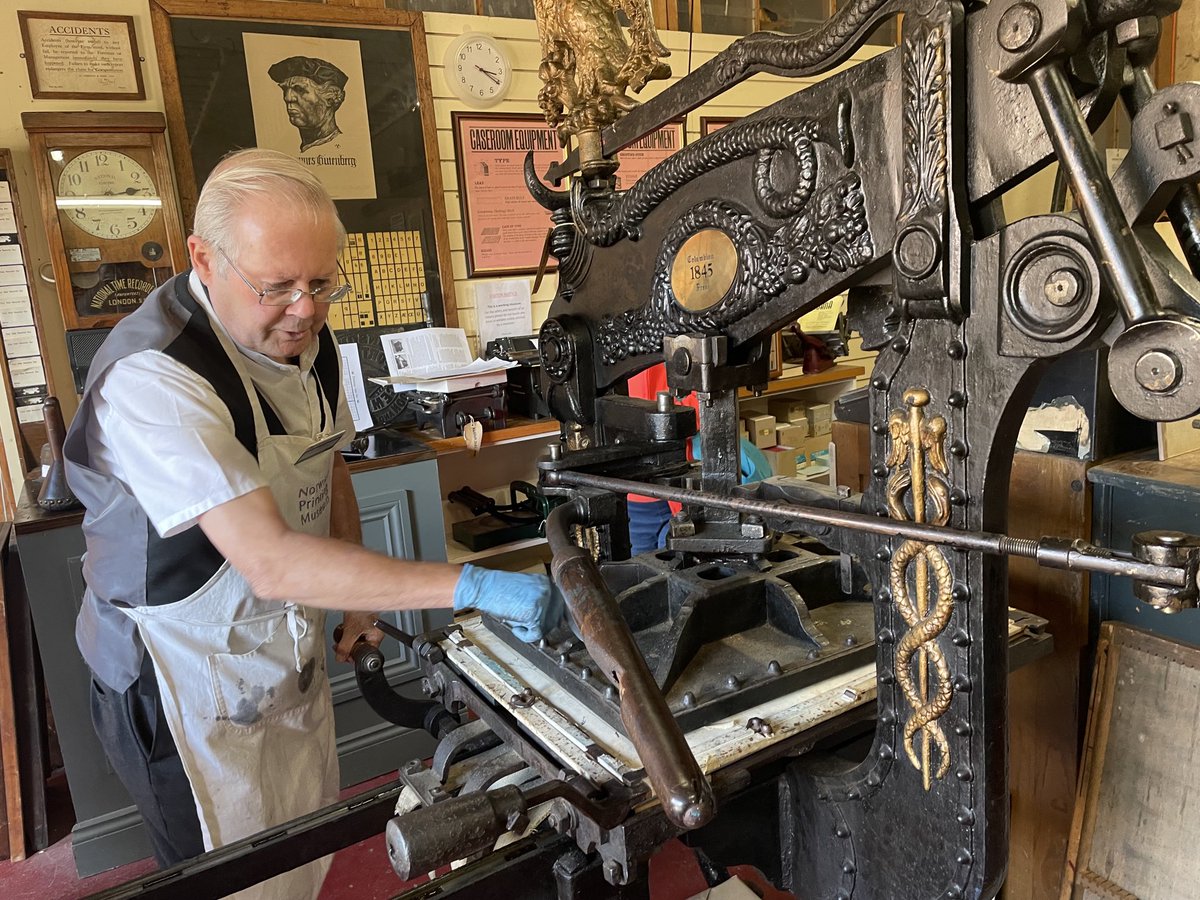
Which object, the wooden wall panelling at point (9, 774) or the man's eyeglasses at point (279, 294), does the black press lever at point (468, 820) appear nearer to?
the man's eyeglasses at point (279, 294)

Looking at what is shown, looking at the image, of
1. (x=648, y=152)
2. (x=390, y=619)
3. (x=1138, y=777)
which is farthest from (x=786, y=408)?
(x=1138, y=777)

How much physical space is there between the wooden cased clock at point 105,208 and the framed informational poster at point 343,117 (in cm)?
17

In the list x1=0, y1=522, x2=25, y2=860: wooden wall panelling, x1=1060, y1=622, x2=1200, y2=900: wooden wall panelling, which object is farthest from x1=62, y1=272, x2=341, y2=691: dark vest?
x1=1060, y1=622, x2=1200, y2=900: wooden wall panelling

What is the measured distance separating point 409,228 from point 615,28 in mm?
2403

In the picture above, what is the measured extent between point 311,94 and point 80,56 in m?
0.79

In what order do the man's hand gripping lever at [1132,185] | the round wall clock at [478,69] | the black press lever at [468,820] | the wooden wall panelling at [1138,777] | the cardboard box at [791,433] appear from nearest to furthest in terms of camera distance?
the man's hand gripping lever at [1132,185] → the black press lever at [468,820] → the wooden wall panelling at [1138,777] → the round wall clock at [478,69] → the cardboard box at [791,433]

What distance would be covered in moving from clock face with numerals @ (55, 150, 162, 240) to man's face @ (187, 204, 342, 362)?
161 centimetres

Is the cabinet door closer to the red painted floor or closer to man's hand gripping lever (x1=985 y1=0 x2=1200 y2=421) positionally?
the red painted floor

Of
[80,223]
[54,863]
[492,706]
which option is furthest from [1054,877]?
[80,223]

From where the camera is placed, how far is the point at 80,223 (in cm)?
284

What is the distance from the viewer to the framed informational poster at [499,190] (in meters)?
3.71

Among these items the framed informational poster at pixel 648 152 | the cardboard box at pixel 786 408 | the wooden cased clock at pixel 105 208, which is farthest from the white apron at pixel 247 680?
the cardboard box at pixel 786 408

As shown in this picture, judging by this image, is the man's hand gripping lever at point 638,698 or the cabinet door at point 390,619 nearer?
the man's hand gripping lever at point 638,698

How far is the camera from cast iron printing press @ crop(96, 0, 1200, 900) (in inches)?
29.8
